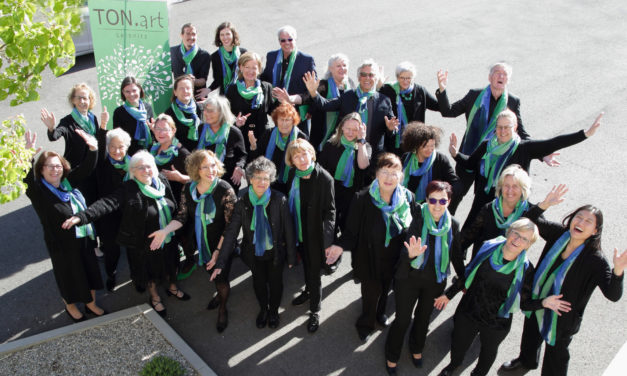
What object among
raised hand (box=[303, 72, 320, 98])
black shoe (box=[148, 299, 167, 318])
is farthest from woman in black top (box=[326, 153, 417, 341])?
raised hand (box=[303, 72, 320, 98])

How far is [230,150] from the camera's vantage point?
5875 mm

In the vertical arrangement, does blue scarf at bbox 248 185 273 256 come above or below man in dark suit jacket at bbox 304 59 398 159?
below

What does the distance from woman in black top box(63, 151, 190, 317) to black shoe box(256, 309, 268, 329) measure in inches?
39.9

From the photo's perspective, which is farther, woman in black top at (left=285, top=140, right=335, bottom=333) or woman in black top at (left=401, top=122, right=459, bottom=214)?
woman in black top at (left=401, top=122, right=459, bottom=214)

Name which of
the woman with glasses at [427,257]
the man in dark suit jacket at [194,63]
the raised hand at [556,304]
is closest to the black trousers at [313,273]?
the woman with glasses at [427,257]

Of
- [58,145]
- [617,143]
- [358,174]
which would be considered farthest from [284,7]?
[358,174]

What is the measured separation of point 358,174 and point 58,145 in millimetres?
5143

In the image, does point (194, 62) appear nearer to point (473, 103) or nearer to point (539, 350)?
point (473, 103)

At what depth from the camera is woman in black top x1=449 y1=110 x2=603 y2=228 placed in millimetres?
5285

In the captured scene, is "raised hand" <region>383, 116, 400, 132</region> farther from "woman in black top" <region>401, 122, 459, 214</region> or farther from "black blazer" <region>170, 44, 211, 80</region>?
"black blazer" <region>170, 44, 211, 80</region>

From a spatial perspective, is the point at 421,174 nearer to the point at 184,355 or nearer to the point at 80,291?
the point at 184,355

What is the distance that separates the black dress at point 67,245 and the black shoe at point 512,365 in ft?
12.7

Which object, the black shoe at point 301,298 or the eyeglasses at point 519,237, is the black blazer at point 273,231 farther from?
the eyeglasses at point 519,237

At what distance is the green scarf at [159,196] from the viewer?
4.79 meters
